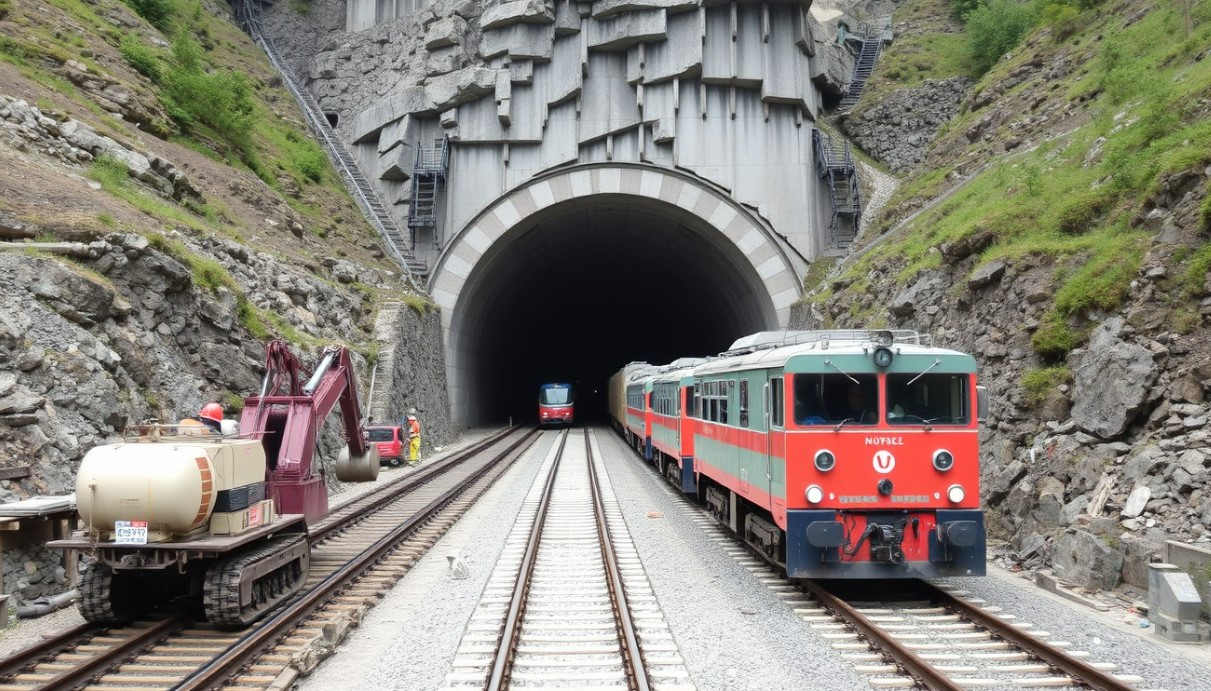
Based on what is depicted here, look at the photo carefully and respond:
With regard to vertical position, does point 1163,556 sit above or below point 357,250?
below

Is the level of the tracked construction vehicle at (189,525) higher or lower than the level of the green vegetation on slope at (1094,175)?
lower

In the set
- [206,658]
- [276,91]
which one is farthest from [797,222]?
[206,658]

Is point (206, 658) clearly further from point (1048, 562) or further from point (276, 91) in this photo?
point (276, 91)

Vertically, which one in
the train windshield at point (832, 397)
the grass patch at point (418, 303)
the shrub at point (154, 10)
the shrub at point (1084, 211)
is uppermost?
the shrub at point (154, 10)

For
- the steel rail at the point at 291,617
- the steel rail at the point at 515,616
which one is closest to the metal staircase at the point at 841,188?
the steel rail at the point at 515,616

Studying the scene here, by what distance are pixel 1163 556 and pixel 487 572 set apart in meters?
7.81

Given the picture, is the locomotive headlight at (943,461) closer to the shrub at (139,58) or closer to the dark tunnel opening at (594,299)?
Result: the dark tunnel opening at (594,299)

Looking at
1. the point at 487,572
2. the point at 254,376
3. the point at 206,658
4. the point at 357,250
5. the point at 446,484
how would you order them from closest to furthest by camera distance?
the point at 206,658, the point at 487,572, the point at 254,376, the point at 446,484, the point at 357,250

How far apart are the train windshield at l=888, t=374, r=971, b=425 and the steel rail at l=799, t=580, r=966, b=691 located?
209 centimetres

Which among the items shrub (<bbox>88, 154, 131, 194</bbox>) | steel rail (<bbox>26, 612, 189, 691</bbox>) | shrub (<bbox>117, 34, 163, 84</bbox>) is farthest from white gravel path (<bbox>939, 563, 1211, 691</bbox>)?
shrub (<bbox>117, 34, 163, 84</bbox>)

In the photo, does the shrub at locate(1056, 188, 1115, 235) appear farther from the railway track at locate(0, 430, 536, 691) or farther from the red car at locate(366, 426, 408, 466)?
the red car at locate(366, 426, 408, 466)

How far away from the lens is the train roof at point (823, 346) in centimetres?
859

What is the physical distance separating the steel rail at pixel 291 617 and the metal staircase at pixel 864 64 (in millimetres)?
28286

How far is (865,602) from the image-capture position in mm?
8547
